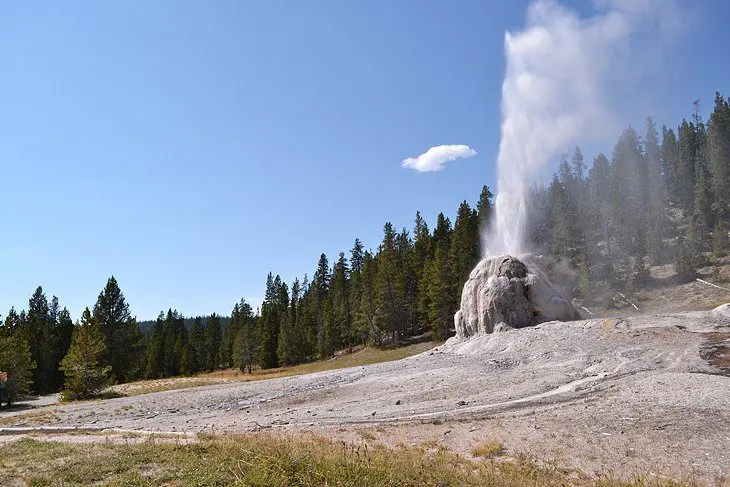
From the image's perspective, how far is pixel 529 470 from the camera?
403 inches

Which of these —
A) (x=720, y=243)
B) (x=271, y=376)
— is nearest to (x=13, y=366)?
(x=271, y=376)

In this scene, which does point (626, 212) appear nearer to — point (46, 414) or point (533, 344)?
point (533, 344)

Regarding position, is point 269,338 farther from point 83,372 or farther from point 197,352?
point 83,372

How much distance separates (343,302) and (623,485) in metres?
77.0

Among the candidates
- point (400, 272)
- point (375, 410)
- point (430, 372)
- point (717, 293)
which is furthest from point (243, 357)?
point (717, 293)

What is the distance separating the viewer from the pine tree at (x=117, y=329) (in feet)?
219

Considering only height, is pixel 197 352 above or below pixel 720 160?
below

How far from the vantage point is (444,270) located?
5994 centimetres

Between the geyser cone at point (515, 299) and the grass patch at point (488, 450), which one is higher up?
the geyser cone at point (515, 299)

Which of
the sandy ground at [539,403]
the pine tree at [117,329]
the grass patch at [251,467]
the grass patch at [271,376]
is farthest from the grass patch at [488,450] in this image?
the pine tree at [117,329]

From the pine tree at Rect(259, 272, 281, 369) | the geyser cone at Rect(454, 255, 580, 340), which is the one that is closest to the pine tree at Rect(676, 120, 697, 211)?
the geyser cone at Rect(454, 255, 580, 340)

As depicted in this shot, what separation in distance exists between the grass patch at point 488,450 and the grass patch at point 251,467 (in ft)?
2.63

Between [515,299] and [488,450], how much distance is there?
914 inches

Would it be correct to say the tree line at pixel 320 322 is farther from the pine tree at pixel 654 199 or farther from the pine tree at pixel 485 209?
the pine tree at pixel 654 199
